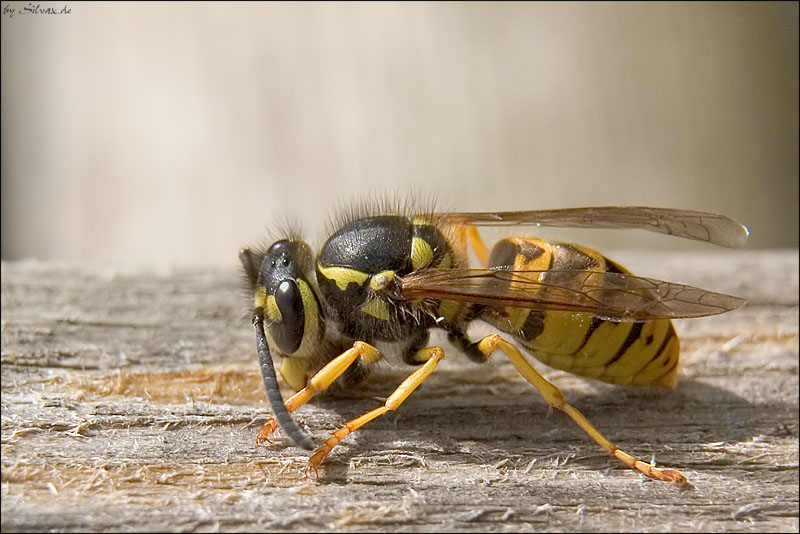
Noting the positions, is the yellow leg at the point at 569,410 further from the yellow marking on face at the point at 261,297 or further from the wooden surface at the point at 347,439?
the yellow marking on face at the point at 261,297

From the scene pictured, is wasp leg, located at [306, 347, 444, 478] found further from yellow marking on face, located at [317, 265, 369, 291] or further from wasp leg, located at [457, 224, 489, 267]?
wasp leg, located at [457, 224, 489, 267]

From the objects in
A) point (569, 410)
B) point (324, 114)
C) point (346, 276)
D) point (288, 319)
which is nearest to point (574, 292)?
point (569, 410)

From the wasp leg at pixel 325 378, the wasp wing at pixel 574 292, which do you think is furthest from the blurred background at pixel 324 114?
the wasp leg at pixel 325 378

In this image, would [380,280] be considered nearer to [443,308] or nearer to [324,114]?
[443,308]

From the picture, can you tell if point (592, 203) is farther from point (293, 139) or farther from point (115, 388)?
point (115, 388)

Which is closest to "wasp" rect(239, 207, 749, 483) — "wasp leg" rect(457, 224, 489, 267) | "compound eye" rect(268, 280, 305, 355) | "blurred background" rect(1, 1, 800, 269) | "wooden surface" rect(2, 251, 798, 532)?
"compound eye" rect(268, 280, 305, 355)

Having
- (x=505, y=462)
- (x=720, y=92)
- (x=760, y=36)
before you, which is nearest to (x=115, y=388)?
(x=505, y=462)
